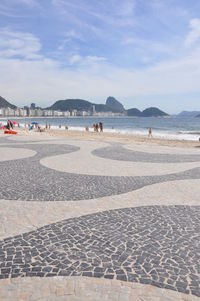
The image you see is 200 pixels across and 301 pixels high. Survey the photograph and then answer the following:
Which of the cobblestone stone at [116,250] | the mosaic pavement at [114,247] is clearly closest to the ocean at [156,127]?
the mosaic pavement at [114,247]

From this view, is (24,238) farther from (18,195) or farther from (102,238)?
(18,195)

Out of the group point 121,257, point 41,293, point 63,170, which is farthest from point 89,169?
point 41,293

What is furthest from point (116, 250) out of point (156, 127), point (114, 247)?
point (156, 127)

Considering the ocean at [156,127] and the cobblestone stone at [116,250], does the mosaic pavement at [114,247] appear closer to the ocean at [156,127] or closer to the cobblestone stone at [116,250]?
the cobblestone stone at [116,250]

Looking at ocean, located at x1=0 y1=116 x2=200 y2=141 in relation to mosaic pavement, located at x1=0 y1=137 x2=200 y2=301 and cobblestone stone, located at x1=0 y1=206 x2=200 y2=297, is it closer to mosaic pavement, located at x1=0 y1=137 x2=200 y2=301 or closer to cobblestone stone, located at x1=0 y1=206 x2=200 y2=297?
mosaic pavement, located at x1=0 y1=137 x2=200 y2=301

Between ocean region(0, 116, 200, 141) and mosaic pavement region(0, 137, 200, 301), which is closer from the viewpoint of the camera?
mosaic pavement region(0, 137, 200, 301)

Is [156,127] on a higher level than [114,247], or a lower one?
lower

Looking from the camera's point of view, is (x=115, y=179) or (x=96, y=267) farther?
(x=115, y=179)

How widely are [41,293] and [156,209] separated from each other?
3406 millimetres

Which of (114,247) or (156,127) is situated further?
(156,127)

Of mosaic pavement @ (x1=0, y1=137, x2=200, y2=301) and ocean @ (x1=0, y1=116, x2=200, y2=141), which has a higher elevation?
mosaic pavement @ (x1=0, y1=137, x2=200, y2=301)

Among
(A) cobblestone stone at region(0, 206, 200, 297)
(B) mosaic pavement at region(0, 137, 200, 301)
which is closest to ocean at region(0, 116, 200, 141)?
(B) mosaic pavement at region(0, 137, 200, 301)

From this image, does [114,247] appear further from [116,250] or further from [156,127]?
[156,127]

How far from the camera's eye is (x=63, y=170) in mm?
9961
